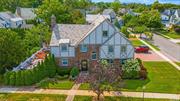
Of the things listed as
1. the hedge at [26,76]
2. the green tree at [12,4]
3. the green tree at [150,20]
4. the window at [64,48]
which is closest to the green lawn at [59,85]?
the hedge at [26,76]

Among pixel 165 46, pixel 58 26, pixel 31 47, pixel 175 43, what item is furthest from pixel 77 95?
pixel 175 43

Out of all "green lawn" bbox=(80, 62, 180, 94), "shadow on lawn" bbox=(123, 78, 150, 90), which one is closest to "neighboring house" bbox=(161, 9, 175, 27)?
"green lawn" bbox=(80, 62, 180, 94)

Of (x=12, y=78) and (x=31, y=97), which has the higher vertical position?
(x=12, y=78)

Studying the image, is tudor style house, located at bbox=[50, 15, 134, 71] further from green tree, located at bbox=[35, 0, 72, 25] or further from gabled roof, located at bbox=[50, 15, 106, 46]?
green tree, located at bbox=[35, 0, 72, 25]

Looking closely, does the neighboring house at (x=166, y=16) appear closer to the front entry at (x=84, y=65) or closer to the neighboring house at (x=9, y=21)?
the neighboring house at (x=9, y=21)

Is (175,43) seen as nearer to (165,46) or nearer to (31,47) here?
(165,46)

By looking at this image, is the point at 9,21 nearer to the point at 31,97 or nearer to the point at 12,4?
the point at 12,4

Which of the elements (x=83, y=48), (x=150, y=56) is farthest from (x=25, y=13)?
(x=83, y=48)

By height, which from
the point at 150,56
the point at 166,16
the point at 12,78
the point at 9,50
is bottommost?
the point at 150,56
